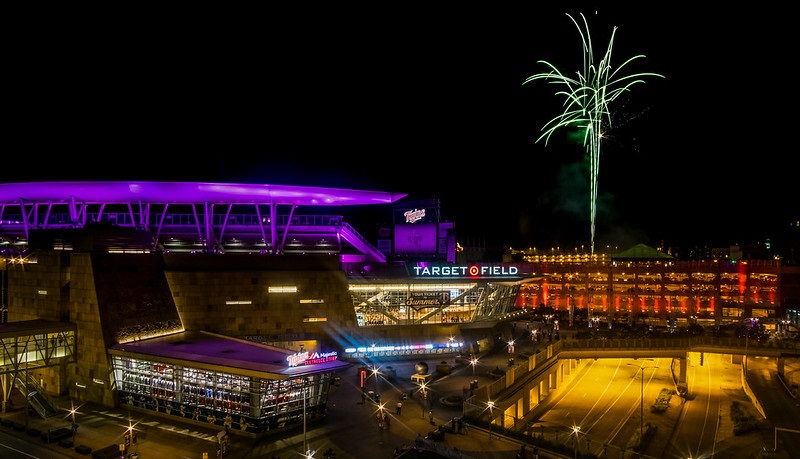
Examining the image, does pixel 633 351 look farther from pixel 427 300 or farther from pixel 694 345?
pixel 427 300

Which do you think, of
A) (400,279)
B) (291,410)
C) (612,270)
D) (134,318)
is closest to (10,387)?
(134,318)

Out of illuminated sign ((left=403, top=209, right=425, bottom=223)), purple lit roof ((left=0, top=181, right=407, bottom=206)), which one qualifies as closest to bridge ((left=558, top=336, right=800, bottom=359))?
purple lit roof ((left=0, top=181, right=407, bottom=206))

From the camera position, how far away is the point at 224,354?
3694cm

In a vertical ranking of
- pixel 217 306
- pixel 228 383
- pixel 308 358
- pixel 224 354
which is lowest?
pixel 228 383

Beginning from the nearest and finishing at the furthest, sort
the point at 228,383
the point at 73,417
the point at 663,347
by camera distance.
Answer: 1. the point at 228,383
2. the point at 73,417
3. the point at 663,347

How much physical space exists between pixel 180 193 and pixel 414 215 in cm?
3831

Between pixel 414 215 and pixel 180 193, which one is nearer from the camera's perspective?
pixel 180 193

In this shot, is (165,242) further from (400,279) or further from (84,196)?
(400,279)

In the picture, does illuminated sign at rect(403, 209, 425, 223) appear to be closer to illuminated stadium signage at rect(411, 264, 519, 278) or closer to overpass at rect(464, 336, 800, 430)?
illuminated stadium signage at rect(411, 264, 519, 278)

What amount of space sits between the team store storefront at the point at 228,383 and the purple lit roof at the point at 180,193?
19.3m

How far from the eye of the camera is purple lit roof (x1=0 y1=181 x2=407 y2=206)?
52906 millimetres

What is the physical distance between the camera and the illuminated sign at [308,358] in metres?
Result: 32.8

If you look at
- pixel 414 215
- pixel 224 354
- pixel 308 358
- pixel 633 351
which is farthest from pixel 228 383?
pixel 414 215

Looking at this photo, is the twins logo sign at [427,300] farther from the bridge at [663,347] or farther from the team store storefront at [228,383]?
the team store storefront at [228,383]
